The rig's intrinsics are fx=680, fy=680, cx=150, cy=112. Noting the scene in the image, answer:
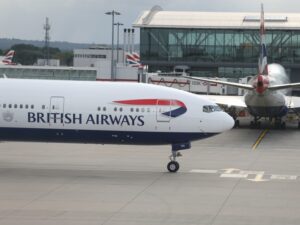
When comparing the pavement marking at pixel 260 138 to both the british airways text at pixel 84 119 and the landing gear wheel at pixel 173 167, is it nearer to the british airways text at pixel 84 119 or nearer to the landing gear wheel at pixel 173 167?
the landing gear wheel at pixel 173 167

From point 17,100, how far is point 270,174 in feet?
32.7

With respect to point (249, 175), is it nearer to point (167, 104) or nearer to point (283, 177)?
point (283, 177)

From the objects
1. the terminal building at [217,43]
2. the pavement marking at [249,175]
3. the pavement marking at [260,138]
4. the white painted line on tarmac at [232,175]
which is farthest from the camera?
the terminal building at [217,43]

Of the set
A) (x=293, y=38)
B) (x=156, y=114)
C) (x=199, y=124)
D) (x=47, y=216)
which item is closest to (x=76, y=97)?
(x=156, y=114)

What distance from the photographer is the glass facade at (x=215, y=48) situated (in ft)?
292

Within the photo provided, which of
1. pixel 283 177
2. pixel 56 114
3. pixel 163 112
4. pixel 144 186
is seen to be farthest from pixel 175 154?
pixel 56 114

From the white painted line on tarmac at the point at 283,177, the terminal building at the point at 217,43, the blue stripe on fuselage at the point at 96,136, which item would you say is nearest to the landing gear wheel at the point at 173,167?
the blue stripe on fuselage at the point at 96,136

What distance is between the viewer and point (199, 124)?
25.4 meters

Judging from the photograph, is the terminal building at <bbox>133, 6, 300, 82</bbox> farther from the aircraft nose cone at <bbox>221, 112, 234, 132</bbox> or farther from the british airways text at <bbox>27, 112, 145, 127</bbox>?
the british airways text at <bbox>27, 112, 145, 127</bbox>

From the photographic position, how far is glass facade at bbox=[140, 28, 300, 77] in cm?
8912

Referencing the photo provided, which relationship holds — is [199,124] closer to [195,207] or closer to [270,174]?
[270,174]

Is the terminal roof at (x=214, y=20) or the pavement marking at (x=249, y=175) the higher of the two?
the terminal roof at (x=214, y=20)

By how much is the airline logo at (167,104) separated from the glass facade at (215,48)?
6519 cm

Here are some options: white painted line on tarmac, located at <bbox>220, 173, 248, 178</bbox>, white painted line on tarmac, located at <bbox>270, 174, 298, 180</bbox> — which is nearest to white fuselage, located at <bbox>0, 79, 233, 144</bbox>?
white painted line on tarmac, located at <bbox>220, 173, 248, 178</bbox>
